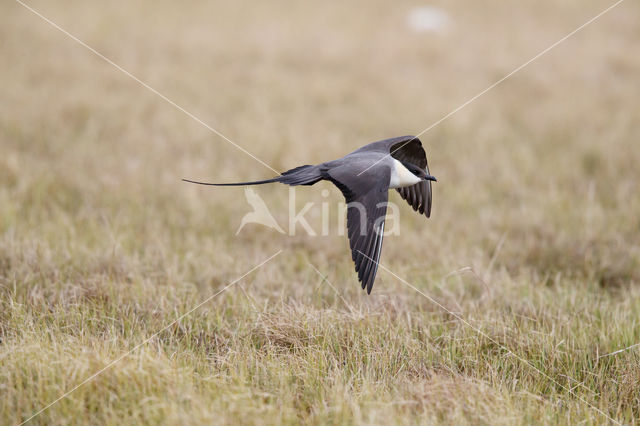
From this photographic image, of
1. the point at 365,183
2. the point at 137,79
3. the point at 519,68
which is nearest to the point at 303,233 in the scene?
the point at 365,183

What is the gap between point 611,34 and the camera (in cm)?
1281

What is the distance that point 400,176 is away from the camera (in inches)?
154

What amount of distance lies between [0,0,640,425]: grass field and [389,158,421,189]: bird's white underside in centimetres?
83

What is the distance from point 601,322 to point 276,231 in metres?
2.95

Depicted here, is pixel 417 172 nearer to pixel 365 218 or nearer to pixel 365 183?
pixel 365 183

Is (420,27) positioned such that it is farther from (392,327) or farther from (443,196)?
(392,327)

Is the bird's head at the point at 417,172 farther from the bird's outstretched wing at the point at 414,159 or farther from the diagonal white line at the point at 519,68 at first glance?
the diagonal white line at the point at 519,68

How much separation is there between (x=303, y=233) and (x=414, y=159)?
65.5 inches

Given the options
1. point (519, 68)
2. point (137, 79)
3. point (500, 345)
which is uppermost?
point (519, 68)

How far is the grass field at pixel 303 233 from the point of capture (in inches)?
122

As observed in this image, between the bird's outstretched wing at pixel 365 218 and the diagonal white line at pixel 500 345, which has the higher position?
the bird's outstretched wing at pixel 365 218

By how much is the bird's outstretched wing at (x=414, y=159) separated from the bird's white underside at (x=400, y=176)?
20 cm

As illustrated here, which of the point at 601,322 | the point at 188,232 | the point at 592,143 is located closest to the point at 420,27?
the point at 592,143

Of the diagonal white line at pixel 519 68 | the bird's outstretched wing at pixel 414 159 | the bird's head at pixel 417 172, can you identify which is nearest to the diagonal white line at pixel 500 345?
the bird's outstretched wing at pixel 414 159
